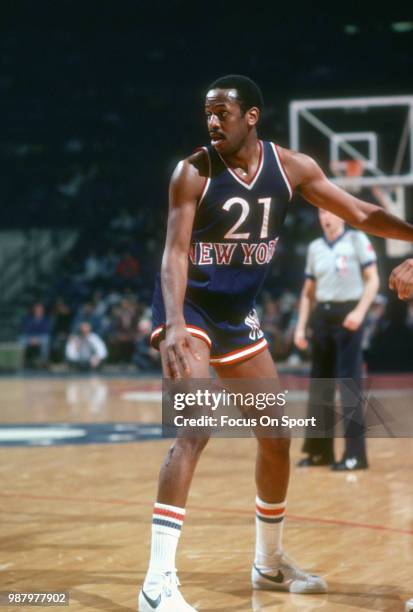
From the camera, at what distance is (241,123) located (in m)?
3.65

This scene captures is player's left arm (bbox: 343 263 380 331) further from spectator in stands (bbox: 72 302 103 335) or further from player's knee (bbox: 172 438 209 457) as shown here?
spectator in stands (bbox: 72 302 103 335)

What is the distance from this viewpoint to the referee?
273 inches

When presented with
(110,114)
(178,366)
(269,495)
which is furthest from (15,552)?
(110,114)

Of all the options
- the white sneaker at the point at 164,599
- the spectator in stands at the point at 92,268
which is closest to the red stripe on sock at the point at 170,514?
the white sneaker at the point at 164,599

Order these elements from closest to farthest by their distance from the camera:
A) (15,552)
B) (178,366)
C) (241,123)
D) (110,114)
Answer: (178,366) → (241,123) → (15,552) → (110,114)

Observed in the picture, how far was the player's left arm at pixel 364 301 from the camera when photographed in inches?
268

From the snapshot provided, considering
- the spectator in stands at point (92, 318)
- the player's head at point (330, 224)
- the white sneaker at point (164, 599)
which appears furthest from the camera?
the spectator in stands at point (92, 318)

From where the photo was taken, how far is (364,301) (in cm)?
689

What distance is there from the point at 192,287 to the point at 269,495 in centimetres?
89

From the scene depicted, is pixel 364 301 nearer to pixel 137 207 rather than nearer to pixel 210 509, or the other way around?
pixel 210 509

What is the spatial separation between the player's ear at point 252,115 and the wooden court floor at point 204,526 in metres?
1.75

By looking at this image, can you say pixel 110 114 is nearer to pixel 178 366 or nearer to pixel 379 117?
pixel 379 117

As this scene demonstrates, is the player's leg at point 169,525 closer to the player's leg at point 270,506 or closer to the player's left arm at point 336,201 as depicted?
the player's leg at point 270,506

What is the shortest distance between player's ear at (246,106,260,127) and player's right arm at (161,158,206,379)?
25cm
